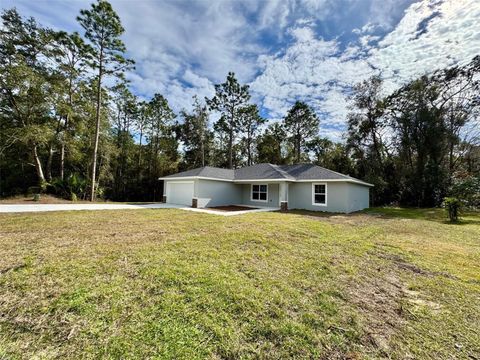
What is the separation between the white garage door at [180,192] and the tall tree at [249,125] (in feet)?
48.0

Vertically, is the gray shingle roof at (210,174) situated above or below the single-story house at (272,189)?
above

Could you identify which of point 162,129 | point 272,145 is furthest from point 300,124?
point 162,129

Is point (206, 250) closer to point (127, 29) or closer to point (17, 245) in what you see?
point (17, 245)

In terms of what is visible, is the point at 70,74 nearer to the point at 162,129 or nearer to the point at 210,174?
the point at 162,129

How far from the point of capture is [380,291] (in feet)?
11.1

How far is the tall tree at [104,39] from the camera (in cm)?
1433

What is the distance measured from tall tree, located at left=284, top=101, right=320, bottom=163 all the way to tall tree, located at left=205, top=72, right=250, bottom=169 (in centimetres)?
634

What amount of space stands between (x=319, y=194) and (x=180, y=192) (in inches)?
398

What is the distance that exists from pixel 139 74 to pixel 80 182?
10.5m

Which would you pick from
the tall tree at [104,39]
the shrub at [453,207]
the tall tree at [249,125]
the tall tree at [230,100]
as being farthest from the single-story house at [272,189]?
the tall tree at [249,125]

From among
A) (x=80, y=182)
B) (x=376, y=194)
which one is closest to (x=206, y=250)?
(x=80, y=182)

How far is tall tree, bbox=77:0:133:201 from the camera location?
1433 cm

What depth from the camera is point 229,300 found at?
2.91 meters

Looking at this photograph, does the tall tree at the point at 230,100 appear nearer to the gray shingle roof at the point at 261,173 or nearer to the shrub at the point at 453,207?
the gray shingle roof at the point at 261,173
